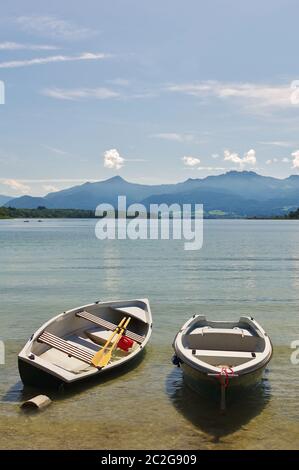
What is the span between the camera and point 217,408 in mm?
16609

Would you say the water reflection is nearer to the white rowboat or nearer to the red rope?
the red rope

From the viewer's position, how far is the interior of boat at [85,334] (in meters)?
19.2

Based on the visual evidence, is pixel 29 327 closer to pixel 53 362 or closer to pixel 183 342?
pixel 53 362

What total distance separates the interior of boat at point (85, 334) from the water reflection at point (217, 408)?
10.6 ft

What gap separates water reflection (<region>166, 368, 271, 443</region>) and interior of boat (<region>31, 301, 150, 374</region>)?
324 centimetres

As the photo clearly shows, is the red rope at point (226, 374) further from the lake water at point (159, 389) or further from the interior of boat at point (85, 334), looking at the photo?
the interior of boat at point (85, 334)

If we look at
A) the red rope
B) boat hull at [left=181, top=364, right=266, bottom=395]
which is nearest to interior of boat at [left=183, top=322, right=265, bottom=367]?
boat hull at [left=181, top=364, right=266, bottom=395]

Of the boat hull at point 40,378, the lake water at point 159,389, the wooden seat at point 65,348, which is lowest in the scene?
the lake water at point 159,389

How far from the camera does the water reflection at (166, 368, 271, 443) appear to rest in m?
15.4

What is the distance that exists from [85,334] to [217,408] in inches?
333

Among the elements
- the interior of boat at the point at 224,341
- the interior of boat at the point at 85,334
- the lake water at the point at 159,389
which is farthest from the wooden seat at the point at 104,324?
the interior of boat at the point at 224,341

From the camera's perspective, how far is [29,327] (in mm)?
29609
